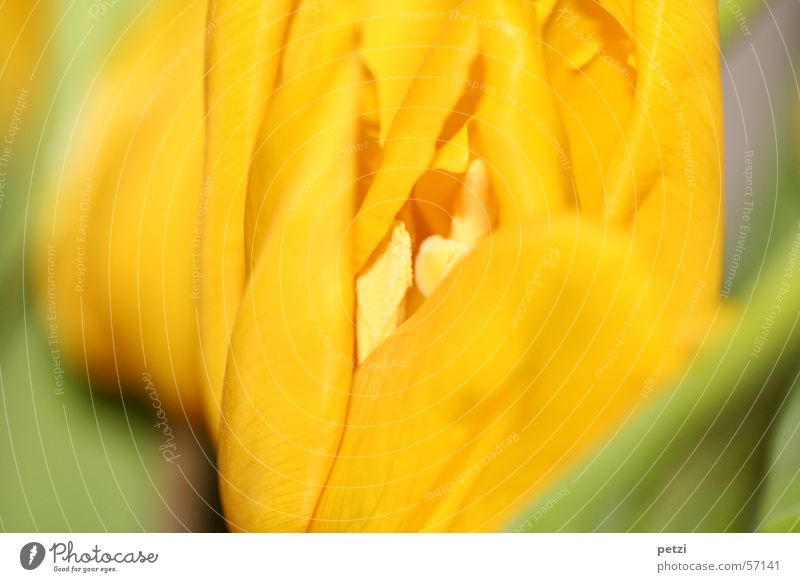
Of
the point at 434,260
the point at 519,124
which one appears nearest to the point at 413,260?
the point at 434,260

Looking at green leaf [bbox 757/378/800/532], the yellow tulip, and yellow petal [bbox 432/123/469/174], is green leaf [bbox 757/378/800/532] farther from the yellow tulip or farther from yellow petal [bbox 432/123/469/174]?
the yellow tulip

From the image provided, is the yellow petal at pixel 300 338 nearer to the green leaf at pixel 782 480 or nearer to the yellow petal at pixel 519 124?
the yellow petal at pixel 519 124

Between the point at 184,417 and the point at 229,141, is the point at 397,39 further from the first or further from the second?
the point at 184,417

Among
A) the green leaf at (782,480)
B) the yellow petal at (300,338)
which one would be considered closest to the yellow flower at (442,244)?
the yellow petal at (300,338)
